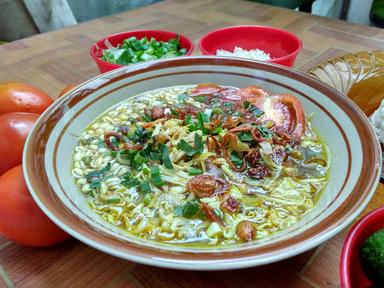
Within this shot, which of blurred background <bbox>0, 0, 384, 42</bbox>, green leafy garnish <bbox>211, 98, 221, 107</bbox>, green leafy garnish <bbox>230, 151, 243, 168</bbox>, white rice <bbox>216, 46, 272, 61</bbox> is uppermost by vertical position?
green leafy garnish <bbox>230, 151, 243, 168</bbox>

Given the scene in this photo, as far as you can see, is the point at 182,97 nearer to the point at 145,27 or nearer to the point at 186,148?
the point at 186,148

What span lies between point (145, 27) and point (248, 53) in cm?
107

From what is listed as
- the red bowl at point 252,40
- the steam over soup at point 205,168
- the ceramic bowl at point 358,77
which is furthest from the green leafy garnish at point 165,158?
the red bowl at point 252,40

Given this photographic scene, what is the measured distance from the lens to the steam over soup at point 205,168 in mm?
966

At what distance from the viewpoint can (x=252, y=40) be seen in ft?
6.75

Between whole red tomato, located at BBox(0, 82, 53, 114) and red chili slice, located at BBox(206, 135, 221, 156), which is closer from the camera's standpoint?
red chili slice, located at BBox(206, 135, 221, 156)

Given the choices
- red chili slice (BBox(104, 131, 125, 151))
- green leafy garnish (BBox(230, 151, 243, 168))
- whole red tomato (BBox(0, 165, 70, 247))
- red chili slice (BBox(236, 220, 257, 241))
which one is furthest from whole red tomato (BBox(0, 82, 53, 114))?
red chili slice (BBox(236, 220, 257, 241))

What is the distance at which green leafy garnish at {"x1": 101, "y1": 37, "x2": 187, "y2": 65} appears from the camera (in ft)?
5.93

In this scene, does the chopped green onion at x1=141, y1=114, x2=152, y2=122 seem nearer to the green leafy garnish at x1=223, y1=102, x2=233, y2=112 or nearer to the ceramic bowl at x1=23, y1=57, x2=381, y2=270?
the ceramic bowl at x1=23, y1=57, x2=381, y2=270

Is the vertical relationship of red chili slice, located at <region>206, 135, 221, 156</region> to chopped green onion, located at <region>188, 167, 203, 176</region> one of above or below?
above

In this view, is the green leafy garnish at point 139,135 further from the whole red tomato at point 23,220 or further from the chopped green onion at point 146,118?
the whole red tomato at point 23,220

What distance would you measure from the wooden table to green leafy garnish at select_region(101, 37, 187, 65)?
230 mm

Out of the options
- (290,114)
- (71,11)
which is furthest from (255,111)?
(71,11)

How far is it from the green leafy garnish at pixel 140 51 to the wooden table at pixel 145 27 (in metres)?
0.23
